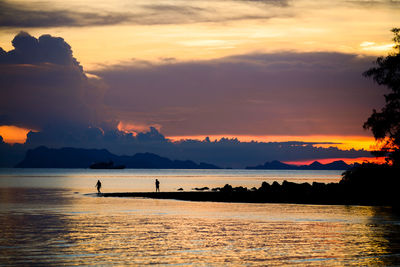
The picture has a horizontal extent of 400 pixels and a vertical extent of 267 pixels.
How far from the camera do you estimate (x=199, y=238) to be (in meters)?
36.6

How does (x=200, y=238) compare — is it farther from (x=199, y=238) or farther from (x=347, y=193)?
(x=347, y=193)

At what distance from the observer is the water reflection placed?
94.4 ft

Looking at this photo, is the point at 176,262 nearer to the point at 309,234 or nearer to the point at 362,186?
the point at 309,234

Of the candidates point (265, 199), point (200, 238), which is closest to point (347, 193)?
point (265, 199)

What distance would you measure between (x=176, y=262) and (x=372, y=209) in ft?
127

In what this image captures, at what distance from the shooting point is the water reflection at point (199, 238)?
1133 inches

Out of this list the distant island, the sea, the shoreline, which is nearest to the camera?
the sea

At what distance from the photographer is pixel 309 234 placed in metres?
39.0

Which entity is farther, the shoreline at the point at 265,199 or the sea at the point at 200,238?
the shoreline at the point at 265,199

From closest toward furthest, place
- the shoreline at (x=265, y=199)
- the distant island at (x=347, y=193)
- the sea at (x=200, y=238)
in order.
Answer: the sea at (x=200, y=238) → the shoreline at (x=265, y=199) → the distant island at (x=347, y=193)

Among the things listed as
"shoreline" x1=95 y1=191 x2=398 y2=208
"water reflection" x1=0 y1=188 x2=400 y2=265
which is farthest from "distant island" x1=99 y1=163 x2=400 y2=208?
"water reflection" x1=0 y1=188 x2=400 y2=265

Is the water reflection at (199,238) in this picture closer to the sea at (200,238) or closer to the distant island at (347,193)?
the sea at (200,238)

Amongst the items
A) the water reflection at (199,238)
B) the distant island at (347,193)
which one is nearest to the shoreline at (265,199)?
the distant island at (347,193)

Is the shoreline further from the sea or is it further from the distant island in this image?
the sea
